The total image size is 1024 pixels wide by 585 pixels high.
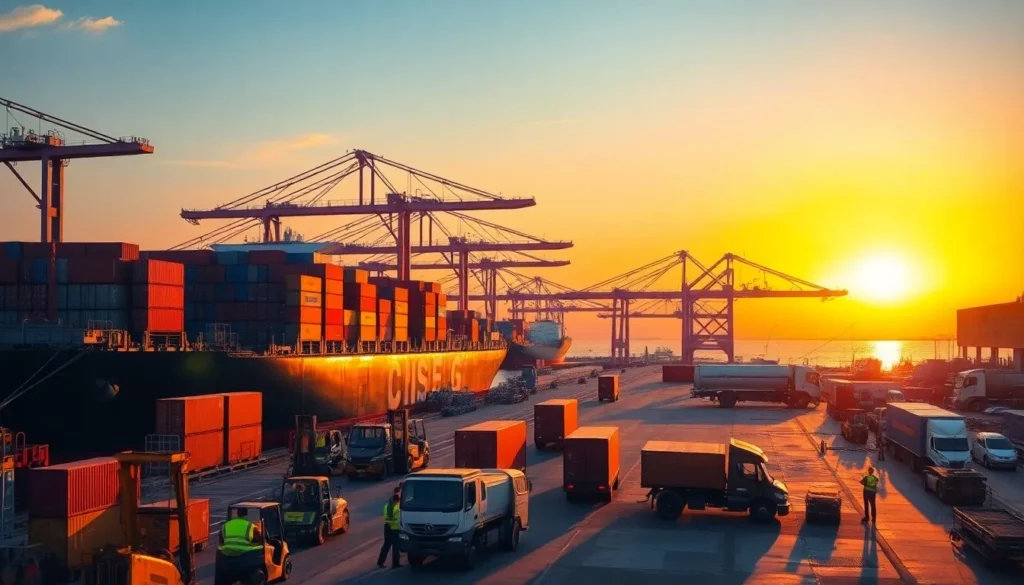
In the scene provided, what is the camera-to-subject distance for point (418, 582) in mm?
17953

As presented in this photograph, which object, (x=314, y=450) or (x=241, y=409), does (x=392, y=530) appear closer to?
(x=314, y=450)

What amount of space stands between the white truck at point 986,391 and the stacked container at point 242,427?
4534cm

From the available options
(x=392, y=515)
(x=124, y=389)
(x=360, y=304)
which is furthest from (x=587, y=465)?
(x=360, y=304)

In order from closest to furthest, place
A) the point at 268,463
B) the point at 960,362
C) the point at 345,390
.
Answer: the point at 268,463 < the point at 345,390 < the point at 960,362

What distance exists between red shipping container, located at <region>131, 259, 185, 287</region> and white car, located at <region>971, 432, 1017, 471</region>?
119 feet

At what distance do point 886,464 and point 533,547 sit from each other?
2241cm

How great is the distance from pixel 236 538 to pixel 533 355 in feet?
446

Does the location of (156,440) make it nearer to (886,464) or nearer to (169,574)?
(169,574)

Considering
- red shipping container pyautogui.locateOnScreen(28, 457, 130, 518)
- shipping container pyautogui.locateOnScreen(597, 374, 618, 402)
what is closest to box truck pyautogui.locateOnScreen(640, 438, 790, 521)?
red shipping container pyautogui.locateOnScreen(28, 457, 130, 518)

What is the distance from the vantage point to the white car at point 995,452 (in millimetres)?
36156

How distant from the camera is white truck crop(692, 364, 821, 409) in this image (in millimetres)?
65250

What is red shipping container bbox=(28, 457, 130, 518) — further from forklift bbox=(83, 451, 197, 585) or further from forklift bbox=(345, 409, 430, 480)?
forklift bbox=(345, 409, 430, 480)

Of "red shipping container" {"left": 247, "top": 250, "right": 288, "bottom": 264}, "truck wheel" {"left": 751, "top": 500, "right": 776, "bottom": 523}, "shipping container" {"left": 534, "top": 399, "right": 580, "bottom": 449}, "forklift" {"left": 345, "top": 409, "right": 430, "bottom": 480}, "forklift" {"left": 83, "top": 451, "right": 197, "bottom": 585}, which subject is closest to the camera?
"forklift" {"left": 83, "top": 451, "right": 197, "bottom": 585}

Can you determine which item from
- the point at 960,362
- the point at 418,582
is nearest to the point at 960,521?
the point at 418,582
